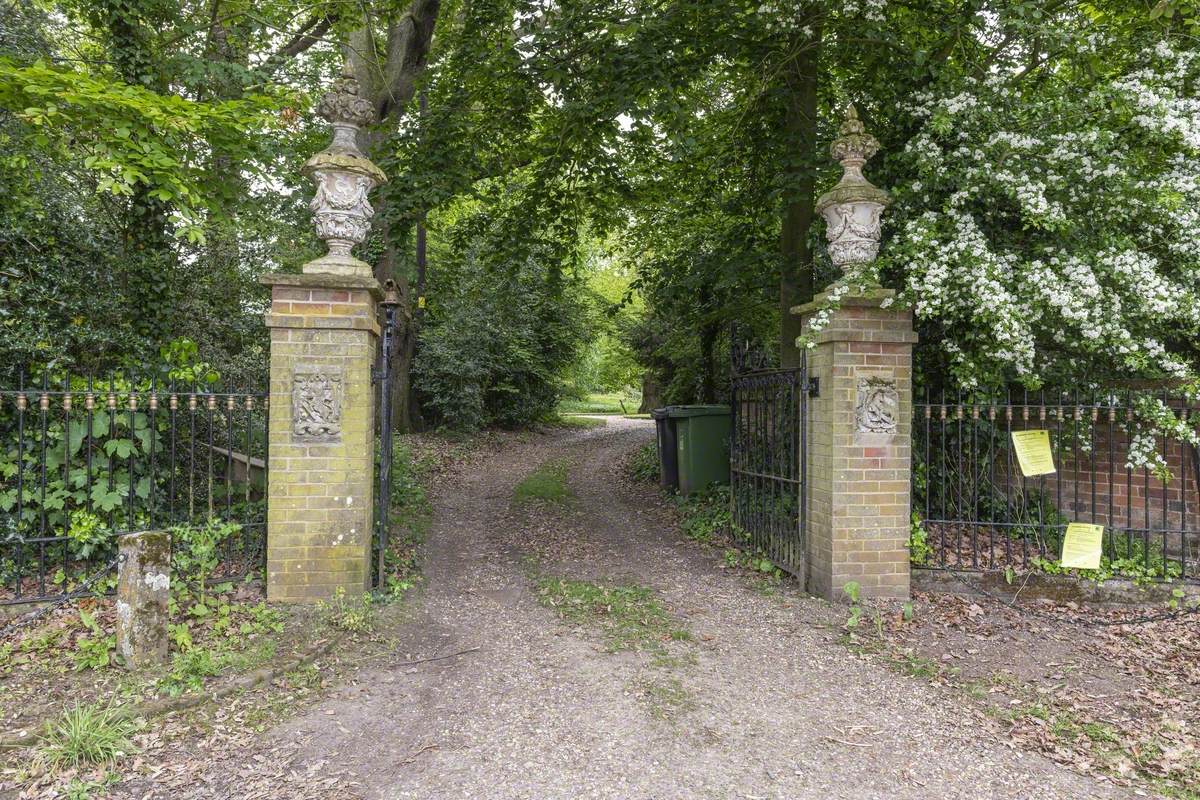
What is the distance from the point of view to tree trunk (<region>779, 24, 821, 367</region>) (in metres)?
6.36

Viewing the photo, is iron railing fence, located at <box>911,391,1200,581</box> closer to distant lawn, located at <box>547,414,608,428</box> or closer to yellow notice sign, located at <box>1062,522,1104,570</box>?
yellow notice sign, located at <box>1062,522,1104,570</box>

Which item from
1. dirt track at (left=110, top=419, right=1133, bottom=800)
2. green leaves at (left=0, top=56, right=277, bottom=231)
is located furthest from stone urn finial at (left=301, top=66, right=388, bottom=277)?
dirt track at (left=110, top=419, right=1133, bottom=800)

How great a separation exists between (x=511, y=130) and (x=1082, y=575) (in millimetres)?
7053

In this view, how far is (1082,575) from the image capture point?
511 centimetres

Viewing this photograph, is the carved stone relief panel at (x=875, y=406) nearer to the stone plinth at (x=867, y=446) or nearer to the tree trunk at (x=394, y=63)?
the stone plinth at (x=867, y=446)

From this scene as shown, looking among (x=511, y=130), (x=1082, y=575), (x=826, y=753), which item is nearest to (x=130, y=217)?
(x=511, y=130)

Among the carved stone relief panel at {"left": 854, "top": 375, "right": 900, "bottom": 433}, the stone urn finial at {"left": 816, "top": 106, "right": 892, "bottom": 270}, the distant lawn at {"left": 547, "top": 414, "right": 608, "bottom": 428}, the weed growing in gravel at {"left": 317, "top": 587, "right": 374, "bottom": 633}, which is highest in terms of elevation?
the stone urn finial at {"left": 816, "top": 106, "right": 892, "bottom": 270}

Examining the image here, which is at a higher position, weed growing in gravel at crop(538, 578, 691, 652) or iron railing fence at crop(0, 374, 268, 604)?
iron railing fence at crop(0, 374, 268, 604)

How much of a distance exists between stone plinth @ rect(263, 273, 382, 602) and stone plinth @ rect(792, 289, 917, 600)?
3.40m

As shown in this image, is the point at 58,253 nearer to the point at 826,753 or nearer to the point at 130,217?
the point at 130,217

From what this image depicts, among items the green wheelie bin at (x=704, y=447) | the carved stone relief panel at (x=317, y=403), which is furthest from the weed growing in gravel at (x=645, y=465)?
the carved stone relief panel at (x=317, y=403)

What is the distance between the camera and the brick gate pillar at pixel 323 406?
4414 millimetres

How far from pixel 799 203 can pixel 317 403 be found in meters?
5.12

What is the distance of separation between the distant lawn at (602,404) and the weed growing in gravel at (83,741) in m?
24.1
